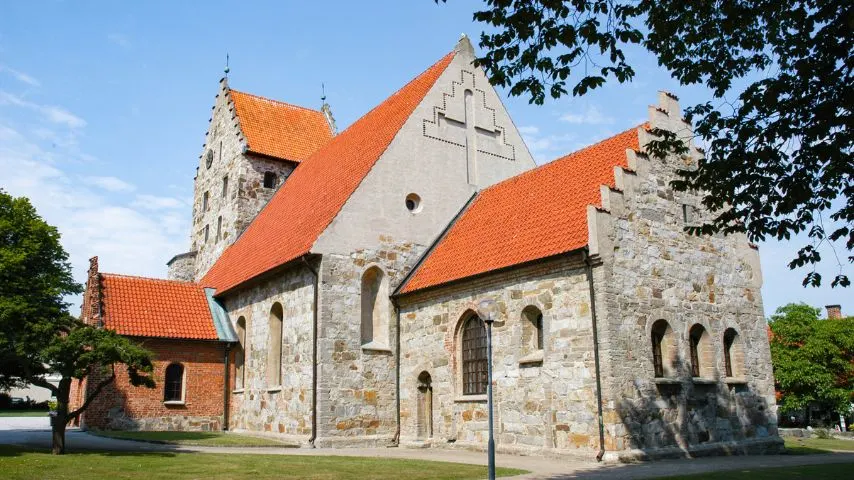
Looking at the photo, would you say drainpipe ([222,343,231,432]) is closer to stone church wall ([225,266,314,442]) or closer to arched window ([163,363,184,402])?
stone church wall ([225,266,314,442])

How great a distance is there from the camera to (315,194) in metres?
24.7

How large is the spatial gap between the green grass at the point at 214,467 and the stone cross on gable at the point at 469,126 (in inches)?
460

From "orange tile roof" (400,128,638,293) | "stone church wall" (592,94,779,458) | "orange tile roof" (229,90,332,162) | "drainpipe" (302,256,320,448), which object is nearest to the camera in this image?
"stone church wall" (592,94,779,458)

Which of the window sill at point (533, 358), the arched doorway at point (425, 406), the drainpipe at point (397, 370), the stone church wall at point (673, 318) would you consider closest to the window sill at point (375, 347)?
the drainpipe at point (397, 370)

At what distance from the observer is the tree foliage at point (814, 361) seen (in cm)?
4188

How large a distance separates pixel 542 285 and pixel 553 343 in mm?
Answer: 1386

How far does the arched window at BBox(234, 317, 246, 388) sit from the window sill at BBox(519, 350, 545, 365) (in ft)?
39.8

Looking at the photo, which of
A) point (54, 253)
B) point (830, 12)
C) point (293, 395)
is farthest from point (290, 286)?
point (830, 12)

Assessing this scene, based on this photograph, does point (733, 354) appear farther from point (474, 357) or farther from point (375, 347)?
point (375, 347)

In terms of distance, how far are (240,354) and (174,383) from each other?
94.3 inches

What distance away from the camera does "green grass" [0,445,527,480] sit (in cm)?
1209

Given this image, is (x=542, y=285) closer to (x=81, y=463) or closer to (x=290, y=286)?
(x=290, y=286)

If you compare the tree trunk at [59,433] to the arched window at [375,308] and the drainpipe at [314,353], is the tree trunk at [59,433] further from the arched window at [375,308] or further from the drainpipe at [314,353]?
the arched window at [375,308]

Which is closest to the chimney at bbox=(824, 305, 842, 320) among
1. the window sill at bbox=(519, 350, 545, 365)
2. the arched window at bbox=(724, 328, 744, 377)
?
the arched window at bbox=(724, 328, 744, 377)
